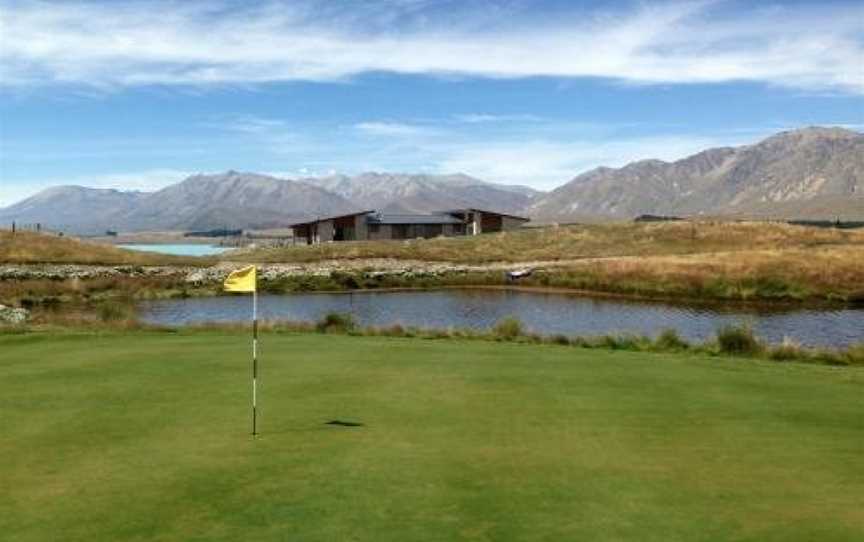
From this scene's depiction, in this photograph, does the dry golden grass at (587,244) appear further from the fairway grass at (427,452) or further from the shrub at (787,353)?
the fairway grass at (427,452)

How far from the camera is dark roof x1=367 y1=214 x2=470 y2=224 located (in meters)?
129

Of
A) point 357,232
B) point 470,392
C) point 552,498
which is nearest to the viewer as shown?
point 552,498

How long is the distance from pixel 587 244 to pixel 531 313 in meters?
54.5

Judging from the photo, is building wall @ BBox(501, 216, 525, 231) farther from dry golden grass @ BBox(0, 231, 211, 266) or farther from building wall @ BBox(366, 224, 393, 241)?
dry golden grass @ BBox(0, 231, 211, 266)

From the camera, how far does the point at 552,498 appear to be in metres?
10.4

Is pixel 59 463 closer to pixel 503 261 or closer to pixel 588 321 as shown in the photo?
pixel 588 321

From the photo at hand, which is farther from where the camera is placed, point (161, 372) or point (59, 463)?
point (161, 372)

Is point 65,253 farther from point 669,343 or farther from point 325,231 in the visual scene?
point 669,343

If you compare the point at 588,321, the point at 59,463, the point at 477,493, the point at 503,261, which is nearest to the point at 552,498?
the point at 477,493

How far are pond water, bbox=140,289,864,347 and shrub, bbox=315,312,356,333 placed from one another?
12.0 m

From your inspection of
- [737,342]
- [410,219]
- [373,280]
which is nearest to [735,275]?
[373,280]

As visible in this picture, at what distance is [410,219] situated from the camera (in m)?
131

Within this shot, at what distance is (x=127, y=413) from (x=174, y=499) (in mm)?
4881

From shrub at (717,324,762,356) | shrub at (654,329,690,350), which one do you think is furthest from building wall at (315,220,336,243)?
shrub at (717,324,762,356)
